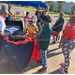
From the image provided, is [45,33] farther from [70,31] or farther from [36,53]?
[36,53]

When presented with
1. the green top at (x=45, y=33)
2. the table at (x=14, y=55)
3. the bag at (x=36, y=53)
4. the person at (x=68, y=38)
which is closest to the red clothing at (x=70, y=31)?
the person at (x=68, y=38)

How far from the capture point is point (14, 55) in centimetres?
228

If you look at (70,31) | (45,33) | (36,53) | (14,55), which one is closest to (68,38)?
(70,31)

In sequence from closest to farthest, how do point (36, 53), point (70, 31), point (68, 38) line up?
1. point (70, 31)
2. point (68, 38)
3. point (36, 53)

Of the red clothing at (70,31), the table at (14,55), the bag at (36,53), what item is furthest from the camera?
the bag at (36,53)

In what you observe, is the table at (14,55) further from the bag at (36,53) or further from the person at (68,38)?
the person at (68,38)

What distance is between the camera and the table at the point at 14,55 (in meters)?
2.21

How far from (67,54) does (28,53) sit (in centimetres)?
111

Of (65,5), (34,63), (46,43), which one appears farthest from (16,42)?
(65,5)

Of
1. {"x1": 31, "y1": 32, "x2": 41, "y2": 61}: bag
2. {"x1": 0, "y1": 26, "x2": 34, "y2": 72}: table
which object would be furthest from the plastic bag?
{"x1": 0, "y1": 26, "x2": 34, "y2": 72}: table

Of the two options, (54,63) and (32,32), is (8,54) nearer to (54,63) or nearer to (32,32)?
(32,32)

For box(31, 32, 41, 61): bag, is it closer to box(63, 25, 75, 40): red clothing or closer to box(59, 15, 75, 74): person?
box(59, 15, 75, 74): person

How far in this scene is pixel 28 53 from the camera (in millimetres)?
2453

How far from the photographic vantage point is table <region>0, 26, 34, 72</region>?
87.0 inches
